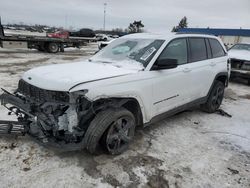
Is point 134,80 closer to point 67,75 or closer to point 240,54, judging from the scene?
point 67,75

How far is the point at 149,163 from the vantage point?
140 inches

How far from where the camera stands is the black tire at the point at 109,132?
→ 3219mm

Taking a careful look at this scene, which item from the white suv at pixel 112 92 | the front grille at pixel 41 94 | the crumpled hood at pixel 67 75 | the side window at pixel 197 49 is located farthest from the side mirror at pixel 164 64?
the front grille at pixel 41 94

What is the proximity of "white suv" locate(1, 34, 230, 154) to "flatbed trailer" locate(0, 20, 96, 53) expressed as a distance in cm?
1390

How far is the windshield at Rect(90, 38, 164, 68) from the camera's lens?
406cm

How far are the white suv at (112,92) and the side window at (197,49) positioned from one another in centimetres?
2

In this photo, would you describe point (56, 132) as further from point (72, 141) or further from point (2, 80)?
point (2, 80)

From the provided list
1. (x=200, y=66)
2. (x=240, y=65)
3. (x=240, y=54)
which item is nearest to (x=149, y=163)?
(x=200, y=66)

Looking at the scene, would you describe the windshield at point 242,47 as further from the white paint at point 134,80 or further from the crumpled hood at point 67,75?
the crumpled hood at point 67,75

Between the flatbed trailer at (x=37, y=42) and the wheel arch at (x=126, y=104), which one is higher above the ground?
the flatbed trailer at (x=37, y=42)

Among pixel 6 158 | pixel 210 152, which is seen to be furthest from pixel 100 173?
pixel 210 152

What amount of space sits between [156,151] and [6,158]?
7.22 ft

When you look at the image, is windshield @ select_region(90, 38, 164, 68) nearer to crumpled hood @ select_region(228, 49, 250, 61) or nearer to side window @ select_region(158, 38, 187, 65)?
side window @ select_region(158, 38, 187, 65)

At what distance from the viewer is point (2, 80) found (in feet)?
26.9
